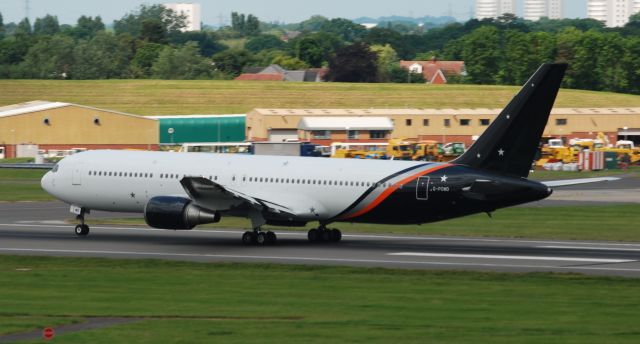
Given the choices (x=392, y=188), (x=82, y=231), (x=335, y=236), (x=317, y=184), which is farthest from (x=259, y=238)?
(x=82, y=231)

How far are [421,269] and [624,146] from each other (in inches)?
3736

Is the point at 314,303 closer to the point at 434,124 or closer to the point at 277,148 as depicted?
the point at 277,148

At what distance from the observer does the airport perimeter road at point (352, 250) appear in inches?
1642

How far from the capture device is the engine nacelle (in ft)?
150

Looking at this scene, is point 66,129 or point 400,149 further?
point 66,129

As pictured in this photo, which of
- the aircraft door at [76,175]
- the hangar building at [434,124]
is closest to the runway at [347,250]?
the aircraft door at [76,175]

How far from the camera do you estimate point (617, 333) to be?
2652cm

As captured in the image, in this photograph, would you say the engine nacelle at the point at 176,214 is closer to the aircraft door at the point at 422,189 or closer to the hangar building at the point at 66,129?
the aircraft door at the point at 422,189

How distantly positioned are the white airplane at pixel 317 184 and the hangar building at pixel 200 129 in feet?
278

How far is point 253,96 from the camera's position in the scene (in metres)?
166

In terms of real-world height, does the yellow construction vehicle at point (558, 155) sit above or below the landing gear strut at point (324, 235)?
above

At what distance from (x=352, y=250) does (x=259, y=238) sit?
13.7 feet

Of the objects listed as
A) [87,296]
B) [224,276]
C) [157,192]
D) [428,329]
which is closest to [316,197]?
[157,192]

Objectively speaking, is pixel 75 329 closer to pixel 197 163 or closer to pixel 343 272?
pixel 343 272
